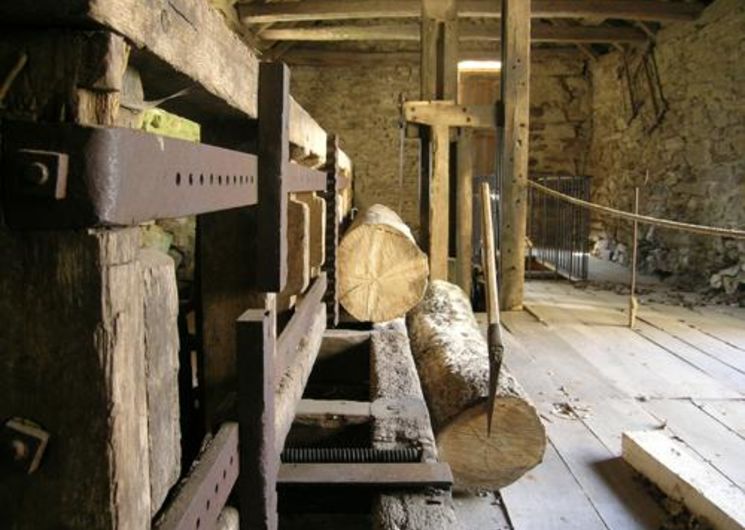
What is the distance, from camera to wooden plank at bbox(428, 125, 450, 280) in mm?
4867

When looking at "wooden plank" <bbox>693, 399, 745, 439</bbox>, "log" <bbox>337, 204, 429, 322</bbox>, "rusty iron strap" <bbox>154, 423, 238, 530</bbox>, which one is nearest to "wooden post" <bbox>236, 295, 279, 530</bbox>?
"rusty iron strap" <bbox>154, 423, 238, 530</bbox>

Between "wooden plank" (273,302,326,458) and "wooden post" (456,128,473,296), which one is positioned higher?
"wooden post" (456,128,473,296)

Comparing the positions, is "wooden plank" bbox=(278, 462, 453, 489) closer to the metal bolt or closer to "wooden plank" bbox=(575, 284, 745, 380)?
the metal bolt

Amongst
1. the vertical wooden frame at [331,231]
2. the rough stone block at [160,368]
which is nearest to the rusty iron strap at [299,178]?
the vertical wooden frame at [331,231]

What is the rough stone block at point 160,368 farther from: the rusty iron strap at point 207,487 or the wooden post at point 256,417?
the wooden post at point 256,417

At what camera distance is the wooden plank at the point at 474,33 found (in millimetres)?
8656

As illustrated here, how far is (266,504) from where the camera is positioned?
4.55ft

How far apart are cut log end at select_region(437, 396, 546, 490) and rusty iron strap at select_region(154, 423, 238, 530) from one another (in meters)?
1.17

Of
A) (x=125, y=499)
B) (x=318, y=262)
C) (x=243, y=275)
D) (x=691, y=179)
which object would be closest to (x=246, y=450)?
(x=243, y=275)

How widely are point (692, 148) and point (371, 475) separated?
7349 mm

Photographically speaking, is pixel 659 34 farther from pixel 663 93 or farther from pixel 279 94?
pixel 279 94

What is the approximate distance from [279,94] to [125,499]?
3.21ft

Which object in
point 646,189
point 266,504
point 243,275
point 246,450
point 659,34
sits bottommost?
point 266,504

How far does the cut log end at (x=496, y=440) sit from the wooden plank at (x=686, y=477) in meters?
0.49
